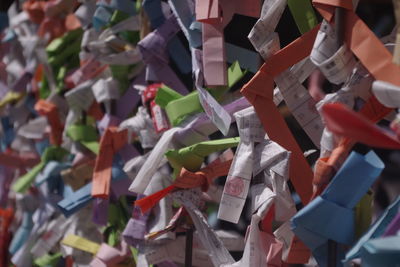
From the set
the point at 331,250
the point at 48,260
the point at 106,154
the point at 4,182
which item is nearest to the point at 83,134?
the point at 106,154

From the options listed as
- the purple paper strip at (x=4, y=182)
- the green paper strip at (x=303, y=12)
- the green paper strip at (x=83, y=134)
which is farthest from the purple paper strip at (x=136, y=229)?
the purple paper strip at (x=4, y=182)

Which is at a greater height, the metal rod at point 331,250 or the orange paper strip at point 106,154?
the metal rod at point 331,250

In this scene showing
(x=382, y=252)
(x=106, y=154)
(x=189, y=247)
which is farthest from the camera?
(x=106, y=154)

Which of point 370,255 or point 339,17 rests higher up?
point 339,17

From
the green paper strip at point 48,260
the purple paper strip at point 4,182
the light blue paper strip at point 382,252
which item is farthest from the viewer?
the purple paper strip at point 4,182

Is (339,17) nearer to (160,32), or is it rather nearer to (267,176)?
(267,176)

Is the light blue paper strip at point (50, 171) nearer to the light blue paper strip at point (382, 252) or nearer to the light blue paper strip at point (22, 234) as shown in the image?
the light blue paper strip at point (22, 234)

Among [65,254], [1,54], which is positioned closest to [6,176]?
[1,54]

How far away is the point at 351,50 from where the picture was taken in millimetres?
507

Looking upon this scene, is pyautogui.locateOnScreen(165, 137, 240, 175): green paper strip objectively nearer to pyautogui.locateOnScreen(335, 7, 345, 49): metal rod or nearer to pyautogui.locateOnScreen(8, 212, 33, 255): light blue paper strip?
pyautogui.locateOnScreen(335, 7, 345, 49): metal rod

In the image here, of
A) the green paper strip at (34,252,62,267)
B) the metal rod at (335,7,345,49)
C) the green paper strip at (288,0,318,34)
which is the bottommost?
the green paper strip at (34,252,62,267)

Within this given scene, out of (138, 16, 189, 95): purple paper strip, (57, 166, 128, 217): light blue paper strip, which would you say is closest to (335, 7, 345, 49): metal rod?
(138, 16, 189, 95): purple paper strip

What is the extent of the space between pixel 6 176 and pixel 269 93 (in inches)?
26.4

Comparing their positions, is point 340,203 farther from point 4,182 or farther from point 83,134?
point 4,182
